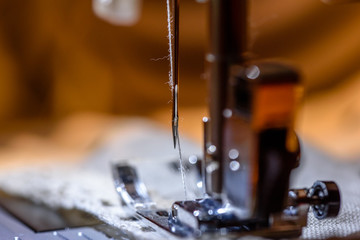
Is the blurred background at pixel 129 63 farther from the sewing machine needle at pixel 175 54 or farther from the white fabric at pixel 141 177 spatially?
the sewing machine needle at pixel 175 54

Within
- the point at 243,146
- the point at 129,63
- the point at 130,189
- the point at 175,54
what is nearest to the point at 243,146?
the point at 243,146

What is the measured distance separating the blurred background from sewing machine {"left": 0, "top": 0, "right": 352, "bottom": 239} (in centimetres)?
89

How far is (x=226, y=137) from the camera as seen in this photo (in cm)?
54

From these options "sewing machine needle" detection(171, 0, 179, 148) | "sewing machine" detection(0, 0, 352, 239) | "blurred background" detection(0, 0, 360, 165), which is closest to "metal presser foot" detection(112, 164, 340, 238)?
"sewing machine" detection(0, 0, 352, 239)

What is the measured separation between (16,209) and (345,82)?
3.43ft

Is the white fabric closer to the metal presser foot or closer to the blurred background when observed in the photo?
the metal presser foot

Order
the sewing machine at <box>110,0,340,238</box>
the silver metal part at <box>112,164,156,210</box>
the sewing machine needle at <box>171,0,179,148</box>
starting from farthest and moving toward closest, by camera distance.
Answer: the silver metal part at <box>112,164,156,210</box> → the sewing machine needle at <box>171,0,179,148</box> → the sewing machine at <box>110,0,340,238</box>

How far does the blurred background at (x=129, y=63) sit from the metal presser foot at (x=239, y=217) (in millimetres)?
847

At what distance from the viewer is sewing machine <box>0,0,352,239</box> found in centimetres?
50

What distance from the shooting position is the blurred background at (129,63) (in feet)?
5.13

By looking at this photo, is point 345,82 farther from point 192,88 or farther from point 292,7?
point 192,88

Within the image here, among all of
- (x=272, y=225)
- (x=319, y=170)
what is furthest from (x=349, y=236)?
(x=319, y=170)

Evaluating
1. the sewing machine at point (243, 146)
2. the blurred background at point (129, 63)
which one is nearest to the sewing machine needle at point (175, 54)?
the sewing machine at point (243, 146)

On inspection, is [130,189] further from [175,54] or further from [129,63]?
[129,63]
